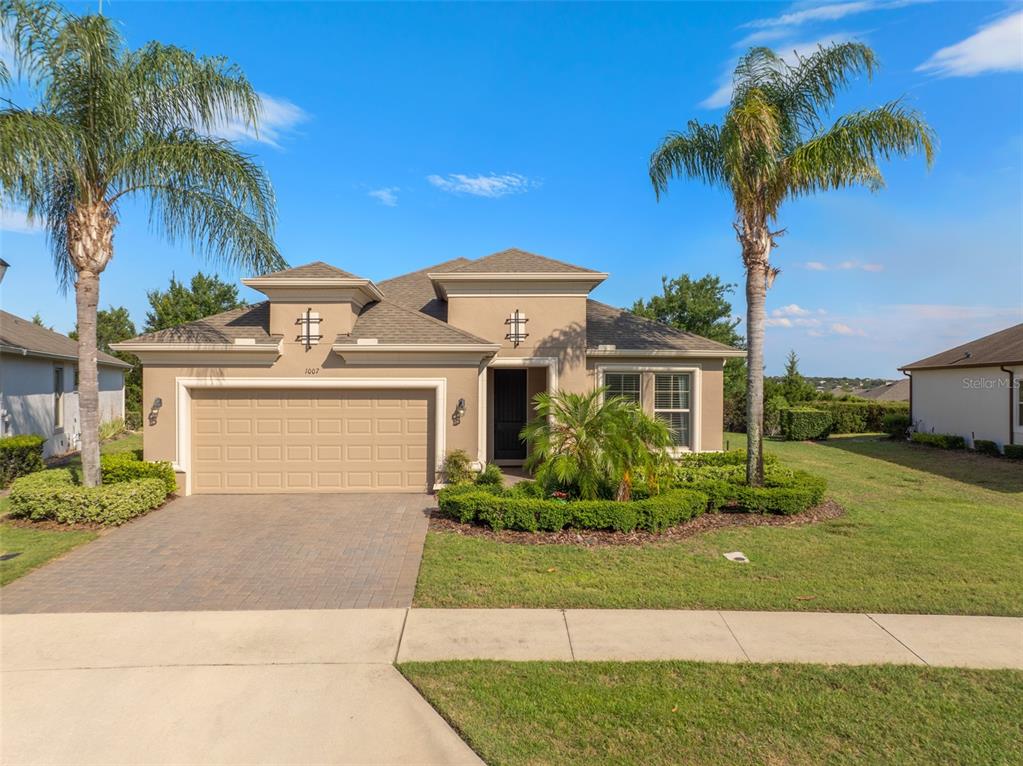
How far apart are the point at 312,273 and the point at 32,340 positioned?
11.8 m

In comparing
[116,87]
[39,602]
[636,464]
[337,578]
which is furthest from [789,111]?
[39,602]

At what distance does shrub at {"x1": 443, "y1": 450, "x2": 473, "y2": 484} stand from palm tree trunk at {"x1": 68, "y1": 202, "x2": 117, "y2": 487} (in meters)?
6.06

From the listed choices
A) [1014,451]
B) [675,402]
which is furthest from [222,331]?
[1014,451]

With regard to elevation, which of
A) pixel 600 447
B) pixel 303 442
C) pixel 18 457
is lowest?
pixel 18 457

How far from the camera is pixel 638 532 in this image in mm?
8500

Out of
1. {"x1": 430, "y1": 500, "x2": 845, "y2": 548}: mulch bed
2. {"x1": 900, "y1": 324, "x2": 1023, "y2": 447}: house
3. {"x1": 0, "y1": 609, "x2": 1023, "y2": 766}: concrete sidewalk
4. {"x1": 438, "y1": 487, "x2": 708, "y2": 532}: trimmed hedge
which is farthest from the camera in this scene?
{"x1": 900, "y1": 324, "x2": 1023, "y2": 447}: house

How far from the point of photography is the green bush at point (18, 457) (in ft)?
41.2

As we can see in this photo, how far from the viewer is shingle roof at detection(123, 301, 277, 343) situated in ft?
36.8

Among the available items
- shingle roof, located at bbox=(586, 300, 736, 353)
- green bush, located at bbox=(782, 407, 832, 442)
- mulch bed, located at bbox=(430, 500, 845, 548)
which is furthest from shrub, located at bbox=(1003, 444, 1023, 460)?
mulch bed, located at bbox=(430, 500, 845, 548)

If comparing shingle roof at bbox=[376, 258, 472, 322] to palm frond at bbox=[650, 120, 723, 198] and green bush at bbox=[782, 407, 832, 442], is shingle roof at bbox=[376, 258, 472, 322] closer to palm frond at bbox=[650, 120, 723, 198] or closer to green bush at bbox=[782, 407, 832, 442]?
palm frond at bbox=[650, 120, 723, 198]

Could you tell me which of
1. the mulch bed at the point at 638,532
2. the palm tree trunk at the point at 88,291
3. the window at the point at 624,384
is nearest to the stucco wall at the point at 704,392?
the window at the point at 624,384

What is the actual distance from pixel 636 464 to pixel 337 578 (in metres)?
4.74

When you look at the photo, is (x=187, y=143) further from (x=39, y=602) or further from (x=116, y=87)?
(x=39, y=602)

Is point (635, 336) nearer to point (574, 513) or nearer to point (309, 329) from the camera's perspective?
point (574, 513)
